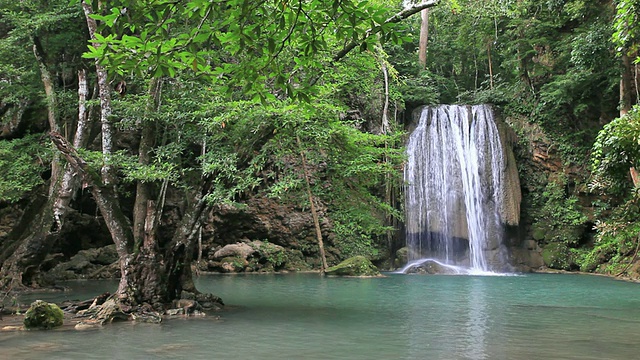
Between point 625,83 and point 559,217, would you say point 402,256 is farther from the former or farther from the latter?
point 625,83

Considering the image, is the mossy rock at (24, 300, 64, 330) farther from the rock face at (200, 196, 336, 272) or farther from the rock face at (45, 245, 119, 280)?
the rock face at (200, 196, 336, 272)

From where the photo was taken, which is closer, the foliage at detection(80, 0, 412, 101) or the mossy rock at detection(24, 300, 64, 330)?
the foliage at detection(80, 0, 412, 101)

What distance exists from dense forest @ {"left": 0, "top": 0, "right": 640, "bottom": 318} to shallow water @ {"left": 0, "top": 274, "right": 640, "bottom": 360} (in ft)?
5.80

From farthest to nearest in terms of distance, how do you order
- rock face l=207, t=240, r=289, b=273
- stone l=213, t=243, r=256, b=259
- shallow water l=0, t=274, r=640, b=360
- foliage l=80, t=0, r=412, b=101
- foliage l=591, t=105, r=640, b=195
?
stone l=213, t=243, r=256, b=259, rock face l=207, t=240, r=289, b=273, foliage l=591, t=105, r=640, b=195, shallow water l=0, t=274, r=640, b=360, foliage l=80, t=0, r=412, b=101

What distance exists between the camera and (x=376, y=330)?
7895 millimetres

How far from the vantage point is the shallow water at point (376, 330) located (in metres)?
6.34

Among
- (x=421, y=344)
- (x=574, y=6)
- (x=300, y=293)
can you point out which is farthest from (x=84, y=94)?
(x=574, y=6)

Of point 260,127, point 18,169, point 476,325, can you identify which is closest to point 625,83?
point 476,325

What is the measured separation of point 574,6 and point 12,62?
18.8 m

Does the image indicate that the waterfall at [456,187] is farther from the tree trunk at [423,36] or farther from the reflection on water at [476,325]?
the reflection on water at [476,325]

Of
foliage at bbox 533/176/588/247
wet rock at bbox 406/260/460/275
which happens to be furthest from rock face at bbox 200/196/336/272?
foliage at bbox 533/176/588/247

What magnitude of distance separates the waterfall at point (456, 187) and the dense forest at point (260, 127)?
119 cm

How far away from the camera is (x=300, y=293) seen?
1320cm

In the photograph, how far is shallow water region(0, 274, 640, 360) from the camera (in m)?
6.34
